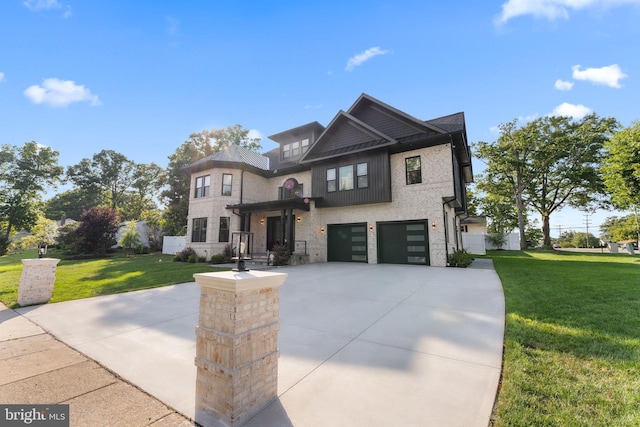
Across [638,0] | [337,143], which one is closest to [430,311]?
[638,0]

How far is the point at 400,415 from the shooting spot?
2096mm

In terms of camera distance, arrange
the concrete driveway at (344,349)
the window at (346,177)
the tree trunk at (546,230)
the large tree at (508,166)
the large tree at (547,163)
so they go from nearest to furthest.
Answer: the concrete driveway at (344,349), the window at (346,177), the large tree at (547,163), the large tree at (508,166), the tree trunk at (546,230)

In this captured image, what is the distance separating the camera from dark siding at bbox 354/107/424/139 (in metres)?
13.2

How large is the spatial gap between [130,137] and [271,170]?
824cm

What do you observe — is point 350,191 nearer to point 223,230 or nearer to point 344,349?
point 223,230

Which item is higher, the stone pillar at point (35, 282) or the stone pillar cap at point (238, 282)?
the stone pillar cap at point (238, 282)

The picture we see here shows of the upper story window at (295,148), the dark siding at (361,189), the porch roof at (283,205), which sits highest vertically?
the upper story window at (295,148)

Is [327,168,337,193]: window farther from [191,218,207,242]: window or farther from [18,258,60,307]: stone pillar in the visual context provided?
[18,258,60,307]: stone pillar

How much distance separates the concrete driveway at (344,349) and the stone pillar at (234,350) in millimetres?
165

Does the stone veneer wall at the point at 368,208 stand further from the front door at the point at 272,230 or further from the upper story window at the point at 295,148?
the upper story window at the point at 295,148

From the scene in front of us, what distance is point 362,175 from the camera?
13.9m

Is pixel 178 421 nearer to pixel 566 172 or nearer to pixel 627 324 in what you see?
pixel 627 324

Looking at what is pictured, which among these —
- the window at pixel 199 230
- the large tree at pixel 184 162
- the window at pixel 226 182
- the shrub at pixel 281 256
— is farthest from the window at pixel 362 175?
the large tree at pixel 184 162

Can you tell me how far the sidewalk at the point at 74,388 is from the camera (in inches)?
83.6
